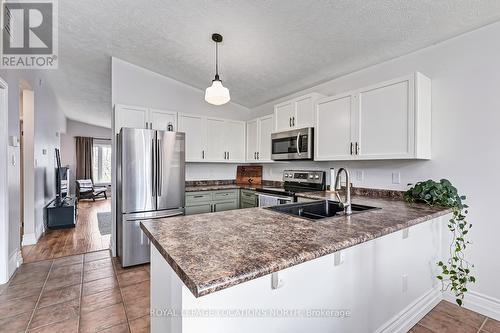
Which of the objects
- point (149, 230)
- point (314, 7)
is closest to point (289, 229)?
point (149, 230)

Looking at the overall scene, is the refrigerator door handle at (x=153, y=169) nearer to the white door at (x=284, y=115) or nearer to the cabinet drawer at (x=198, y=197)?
the cabinet drawer at (x=198, y=197)

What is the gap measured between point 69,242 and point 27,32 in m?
3.04

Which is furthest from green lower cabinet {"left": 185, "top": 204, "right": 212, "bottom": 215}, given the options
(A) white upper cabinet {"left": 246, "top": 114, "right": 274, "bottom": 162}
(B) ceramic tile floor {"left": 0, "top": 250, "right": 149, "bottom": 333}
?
(A) white upper cabinet {"left": 246, "top": 114, "right": 274, "bottom": 162}

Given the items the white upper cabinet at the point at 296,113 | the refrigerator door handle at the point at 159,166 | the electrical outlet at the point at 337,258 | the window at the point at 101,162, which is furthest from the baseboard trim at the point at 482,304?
the window at the point at 101,162

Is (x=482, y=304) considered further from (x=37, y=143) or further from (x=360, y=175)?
(x=37, y=143)

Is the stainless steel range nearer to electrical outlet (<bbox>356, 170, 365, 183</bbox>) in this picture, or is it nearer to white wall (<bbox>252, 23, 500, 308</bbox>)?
electrical outlet (<bbox>356, 170, 365, 183</bbox>)

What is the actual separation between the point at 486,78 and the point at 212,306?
9.03 feet

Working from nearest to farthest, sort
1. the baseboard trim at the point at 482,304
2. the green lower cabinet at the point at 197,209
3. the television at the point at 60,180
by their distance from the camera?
the baseboard trim at the point at 482,304 → the green lower cabinet at the point at 197,209 → the television at the point at 60,180

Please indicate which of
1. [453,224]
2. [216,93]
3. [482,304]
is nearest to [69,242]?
[216,93]

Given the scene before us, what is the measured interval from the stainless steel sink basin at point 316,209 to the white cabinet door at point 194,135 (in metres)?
2.37

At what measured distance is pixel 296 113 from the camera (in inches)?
130

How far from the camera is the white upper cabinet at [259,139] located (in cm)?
394

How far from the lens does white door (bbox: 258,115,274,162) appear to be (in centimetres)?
392

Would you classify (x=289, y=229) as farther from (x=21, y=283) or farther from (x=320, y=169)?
(x=21, y=283)
